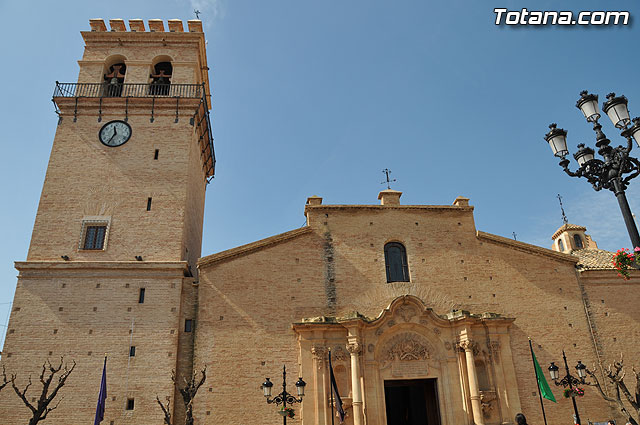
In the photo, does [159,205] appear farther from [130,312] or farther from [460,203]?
[460,203]

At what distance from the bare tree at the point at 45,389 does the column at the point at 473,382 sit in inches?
546

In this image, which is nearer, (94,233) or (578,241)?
(94,233)

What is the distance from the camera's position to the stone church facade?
1739 centimetres

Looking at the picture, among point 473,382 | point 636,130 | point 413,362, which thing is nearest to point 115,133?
point 413,362

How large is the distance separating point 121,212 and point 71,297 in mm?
3848

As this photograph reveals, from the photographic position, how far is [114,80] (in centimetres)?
2328

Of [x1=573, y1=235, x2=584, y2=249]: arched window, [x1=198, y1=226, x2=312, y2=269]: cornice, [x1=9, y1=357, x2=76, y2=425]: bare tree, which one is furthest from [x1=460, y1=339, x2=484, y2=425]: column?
[x1=573, y1=235, x2=584, y2=249]: arched window

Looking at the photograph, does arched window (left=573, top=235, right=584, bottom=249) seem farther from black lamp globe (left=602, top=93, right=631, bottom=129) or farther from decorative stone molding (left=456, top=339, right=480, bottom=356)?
black lamp globe (left=602, top=93, right=631, bottom=129)

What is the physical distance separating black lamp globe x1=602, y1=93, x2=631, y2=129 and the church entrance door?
43.7 ft

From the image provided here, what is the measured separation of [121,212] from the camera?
65.9ft

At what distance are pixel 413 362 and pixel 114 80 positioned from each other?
18.5 metres

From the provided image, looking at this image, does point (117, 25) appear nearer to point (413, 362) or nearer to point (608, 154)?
point (413, 362)

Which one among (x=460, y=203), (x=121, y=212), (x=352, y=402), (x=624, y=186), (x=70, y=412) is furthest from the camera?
(x=460, y=203)

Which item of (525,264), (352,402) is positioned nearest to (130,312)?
(352,402)
